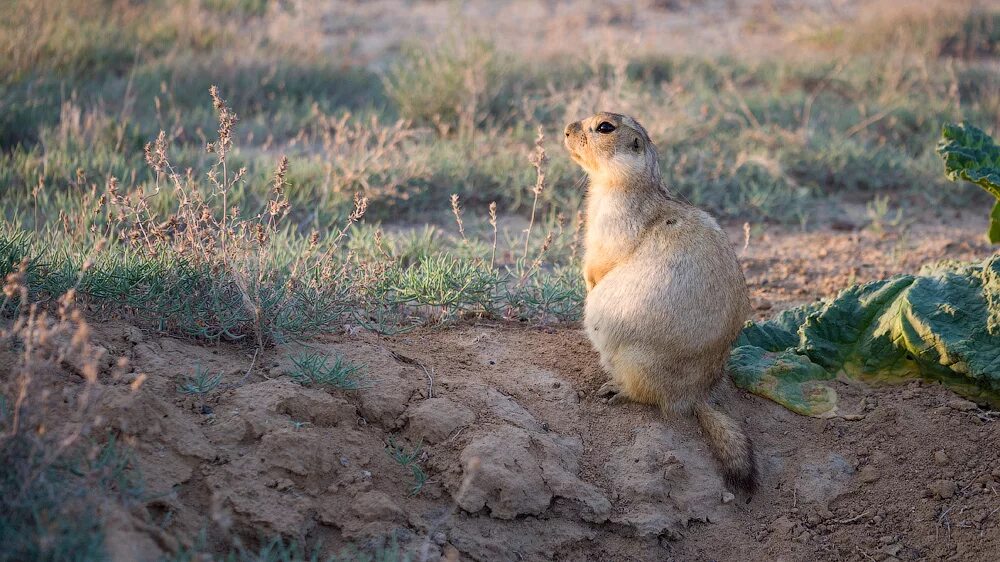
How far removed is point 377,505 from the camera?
3062mm

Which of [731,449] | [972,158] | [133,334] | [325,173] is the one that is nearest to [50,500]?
[133,334]

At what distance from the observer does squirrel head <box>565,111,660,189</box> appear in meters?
4.15

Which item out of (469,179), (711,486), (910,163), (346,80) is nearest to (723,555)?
(711,486)

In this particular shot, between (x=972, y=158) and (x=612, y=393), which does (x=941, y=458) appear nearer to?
(x=612, y=393)

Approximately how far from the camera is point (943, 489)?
11.8 feet

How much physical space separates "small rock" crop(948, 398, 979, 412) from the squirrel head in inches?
59.9

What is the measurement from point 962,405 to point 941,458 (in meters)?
0.33

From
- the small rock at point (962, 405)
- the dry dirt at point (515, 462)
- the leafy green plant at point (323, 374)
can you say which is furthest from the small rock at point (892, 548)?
the leafy green plant at point (323, 374)

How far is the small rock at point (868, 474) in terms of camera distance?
3.68m

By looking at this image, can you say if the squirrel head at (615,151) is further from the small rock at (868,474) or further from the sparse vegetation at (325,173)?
the small rock at (868,474)

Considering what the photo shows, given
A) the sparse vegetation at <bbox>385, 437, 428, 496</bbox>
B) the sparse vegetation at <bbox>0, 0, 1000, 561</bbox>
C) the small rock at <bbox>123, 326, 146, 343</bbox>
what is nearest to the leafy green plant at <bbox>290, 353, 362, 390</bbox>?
the sparse vegetation at <bbox>0, 0, 1000, 561</bbox>

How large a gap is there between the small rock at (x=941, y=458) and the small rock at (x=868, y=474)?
239mm

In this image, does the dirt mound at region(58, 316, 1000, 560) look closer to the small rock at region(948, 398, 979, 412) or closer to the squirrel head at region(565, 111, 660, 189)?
the small rock at region(948, 398, 979, 412)

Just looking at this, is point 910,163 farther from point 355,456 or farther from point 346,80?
point 355,456
